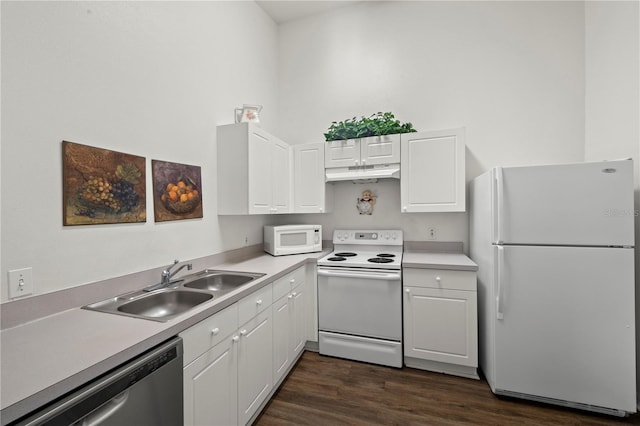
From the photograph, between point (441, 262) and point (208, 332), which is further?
point (441, 262)

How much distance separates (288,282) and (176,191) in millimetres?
1086

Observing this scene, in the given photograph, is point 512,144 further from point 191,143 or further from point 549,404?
point 191,143

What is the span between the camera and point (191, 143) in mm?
2094

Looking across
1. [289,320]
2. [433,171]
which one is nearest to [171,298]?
[289,320]

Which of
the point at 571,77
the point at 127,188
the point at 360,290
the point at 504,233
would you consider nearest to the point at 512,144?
the point at 571,77

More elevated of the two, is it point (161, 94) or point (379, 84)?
point (379, 84)

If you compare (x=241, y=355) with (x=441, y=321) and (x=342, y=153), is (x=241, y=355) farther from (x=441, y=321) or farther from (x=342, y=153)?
(x=342, y=153)

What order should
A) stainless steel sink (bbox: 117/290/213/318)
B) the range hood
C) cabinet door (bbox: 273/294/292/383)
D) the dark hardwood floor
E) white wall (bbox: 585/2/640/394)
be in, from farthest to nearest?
the range hood → cabinet door (bbox: 273/294/292/383) → white wall (bbox: 585/2/640/394) → the dark hardwood floor → stainless steel sink (bbox: 117/290/213/318)

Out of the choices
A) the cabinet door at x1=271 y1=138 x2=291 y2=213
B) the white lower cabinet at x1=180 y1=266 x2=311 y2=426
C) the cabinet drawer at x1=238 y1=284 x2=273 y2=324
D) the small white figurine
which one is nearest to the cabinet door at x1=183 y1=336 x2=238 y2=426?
the white lower cabinet at x1=180 y1=266 x2=311 y2=426

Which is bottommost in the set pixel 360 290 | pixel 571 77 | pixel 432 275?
pixel 360 290

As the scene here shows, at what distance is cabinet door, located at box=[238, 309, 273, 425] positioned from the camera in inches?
63.5

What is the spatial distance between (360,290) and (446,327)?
29.5 inches

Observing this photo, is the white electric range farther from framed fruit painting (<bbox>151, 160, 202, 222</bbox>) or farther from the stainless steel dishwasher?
the stainless steel dishwasher

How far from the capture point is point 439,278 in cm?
229
